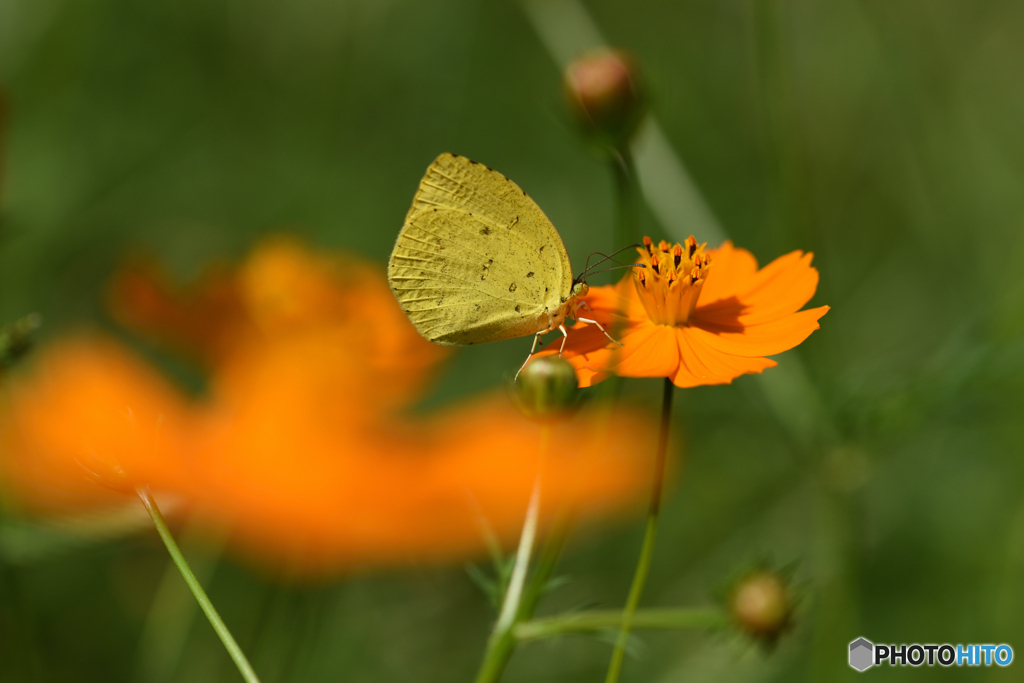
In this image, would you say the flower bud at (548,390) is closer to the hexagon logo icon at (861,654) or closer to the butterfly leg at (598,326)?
the butterfly leg at (598,326)

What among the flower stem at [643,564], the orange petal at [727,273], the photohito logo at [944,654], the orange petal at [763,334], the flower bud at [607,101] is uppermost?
the flower bud at [607,101]

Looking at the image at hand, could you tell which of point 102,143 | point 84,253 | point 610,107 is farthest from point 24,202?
point 610,107

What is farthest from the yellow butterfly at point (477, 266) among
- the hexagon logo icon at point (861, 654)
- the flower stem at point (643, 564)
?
the hexagon logo icon at point (861, 654)

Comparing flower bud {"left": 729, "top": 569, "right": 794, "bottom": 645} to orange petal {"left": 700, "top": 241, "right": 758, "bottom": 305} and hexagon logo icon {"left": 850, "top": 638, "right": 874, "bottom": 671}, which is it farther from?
hexagon logo icon {"left": 850, "top": 638, "right": 874, "bottom": 671}

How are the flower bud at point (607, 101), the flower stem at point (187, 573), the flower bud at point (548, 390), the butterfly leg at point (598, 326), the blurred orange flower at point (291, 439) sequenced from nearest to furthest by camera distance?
the blurred orange flower at point (291, 439), the flower stem at point (187, 573), the flower bud at point (548, 390), the butterfly leg at point (598, 326), the flower bud at point (607, 101)

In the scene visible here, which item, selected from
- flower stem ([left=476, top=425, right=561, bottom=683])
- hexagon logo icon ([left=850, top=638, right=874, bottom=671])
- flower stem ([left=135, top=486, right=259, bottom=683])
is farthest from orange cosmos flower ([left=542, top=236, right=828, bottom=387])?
hexagon logo icon ([left=850, top=638, right=874, bottom=671])

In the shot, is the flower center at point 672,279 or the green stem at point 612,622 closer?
the green stem at point 612,622

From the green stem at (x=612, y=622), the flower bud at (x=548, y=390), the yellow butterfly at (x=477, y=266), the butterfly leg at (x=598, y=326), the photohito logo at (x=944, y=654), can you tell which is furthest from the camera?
the photohito logo at (x=944, y=654)
